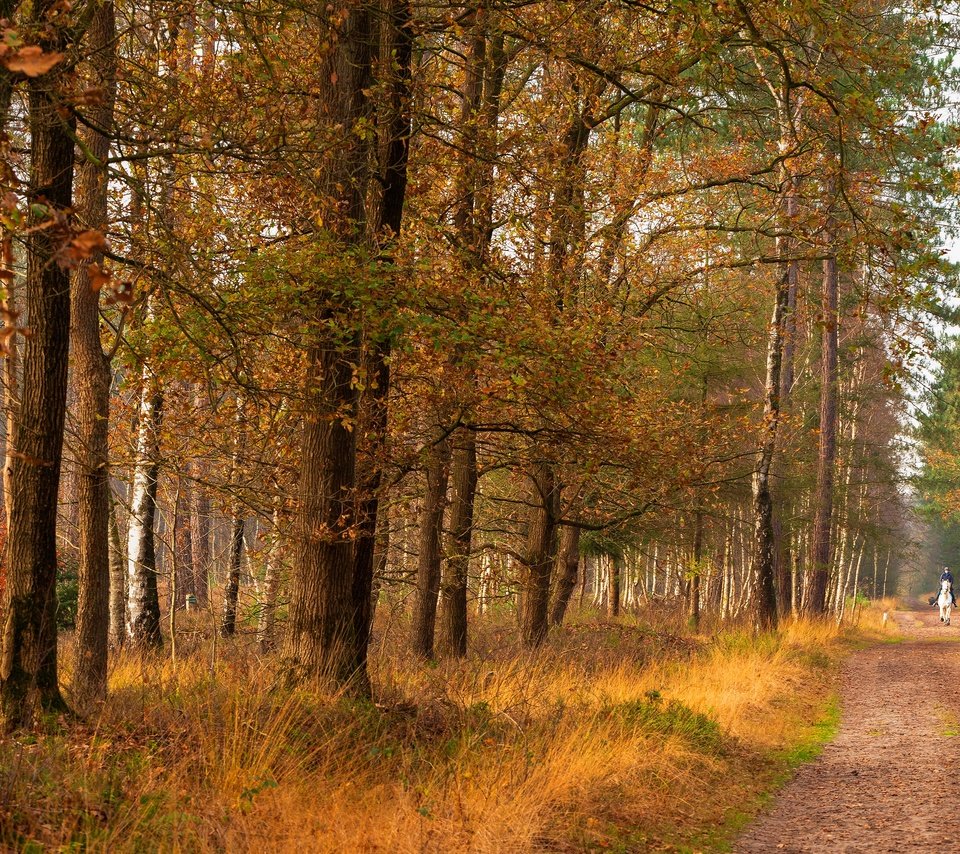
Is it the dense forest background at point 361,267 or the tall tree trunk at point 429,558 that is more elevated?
the dense forest background at point 361,267

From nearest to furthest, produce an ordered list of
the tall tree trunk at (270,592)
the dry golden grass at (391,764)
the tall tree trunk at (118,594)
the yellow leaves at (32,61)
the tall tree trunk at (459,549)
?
1. the yellow leaves at (32,61)
2. the dry golden grass at (391,764)
3. the tall tree trunk at (270,592)
4. the tall tree trunk at (459,549)
5. the tall tree trunk at (118,594)

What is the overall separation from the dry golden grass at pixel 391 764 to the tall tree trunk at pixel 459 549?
257cm

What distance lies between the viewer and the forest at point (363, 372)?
20.5 feet

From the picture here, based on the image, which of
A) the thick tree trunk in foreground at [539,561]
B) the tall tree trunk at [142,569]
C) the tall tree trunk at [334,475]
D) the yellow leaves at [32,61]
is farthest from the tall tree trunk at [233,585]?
the yellow leaves at [32,61]

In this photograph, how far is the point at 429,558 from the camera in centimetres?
1385

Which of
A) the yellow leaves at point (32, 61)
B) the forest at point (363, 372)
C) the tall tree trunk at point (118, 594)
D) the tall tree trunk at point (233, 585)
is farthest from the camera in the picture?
the tall tree trunk at point (233, 585)

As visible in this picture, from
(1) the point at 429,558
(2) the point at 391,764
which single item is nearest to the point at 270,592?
(1) the point at 429,558

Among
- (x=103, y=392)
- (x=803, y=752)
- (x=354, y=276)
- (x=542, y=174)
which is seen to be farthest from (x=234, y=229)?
(x=803, y=752)

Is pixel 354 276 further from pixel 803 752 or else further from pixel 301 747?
pixel 803 752

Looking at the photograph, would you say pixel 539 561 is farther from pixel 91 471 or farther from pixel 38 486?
pixel 38 486

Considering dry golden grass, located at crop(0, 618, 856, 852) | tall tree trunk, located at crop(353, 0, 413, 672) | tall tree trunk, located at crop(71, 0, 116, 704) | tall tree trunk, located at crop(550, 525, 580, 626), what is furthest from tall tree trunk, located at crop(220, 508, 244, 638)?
tall tree trunk, located at crop(353, 0, 413, 672)

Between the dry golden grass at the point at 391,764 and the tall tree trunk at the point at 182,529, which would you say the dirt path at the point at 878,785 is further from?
the tall tree trunk at the point at 182,529

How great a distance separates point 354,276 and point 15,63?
525cm

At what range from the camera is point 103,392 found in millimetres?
10211
